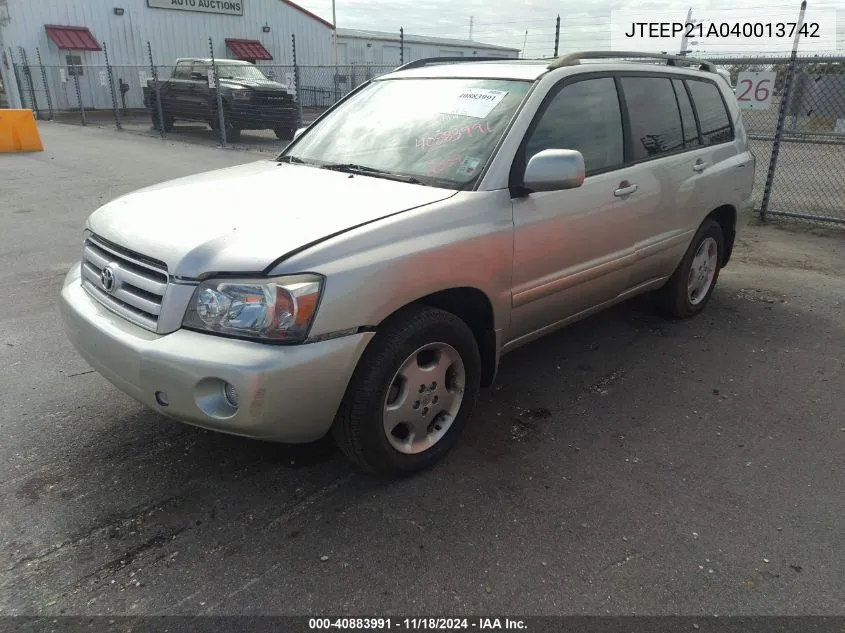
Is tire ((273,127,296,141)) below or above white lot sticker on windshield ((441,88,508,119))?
below

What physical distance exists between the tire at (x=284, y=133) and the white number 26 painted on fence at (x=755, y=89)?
36.8 ft

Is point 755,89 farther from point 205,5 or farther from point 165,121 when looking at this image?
point 205,5

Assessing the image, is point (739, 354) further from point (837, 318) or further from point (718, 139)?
point (718, 139)

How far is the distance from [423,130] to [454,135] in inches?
8.5

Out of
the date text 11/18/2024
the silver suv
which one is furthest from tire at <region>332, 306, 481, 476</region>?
the date text 11/18/2024

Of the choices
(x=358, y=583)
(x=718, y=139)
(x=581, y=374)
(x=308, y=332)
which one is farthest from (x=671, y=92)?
(x=358, y=583)

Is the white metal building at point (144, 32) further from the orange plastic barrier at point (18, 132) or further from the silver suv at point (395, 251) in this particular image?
the silver suv at point (395, 251)

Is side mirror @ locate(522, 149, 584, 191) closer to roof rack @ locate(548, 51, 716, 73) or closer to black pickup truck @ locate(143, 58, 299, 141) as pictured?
roof rack @ locate(548, 51, 716, 73)

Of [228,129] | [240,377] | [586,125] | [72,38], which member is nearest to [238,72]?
[228,129]

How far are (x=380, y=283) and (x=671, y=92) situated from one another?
2.92 metres

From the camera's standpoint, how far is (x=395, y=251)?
260 centimetres

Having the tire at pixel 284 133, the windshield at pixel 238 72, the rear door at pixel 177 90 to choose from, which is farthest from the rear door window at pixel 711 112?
the rear door at pixel 177 90

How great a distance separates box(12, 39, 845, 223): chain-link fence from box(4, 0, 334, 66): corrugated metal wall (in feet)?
2.37

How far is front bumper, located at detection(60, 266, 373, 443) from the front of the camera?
2336 millimetres
